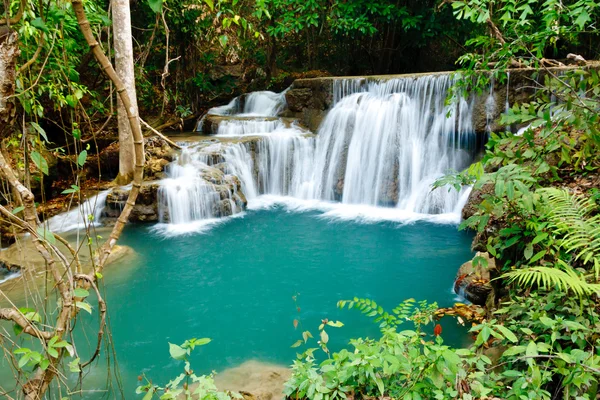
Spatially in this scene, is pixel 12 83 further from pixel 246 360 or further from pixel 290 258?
pixel 290 258

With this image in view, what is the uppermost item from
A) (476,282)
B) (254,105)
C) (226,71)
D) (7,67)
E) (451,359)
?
(226,71)

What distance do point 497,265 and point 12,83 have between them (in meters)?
3.70

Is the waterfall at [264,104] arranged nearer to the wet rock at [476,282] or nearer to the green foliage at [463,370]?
the wet rock at [476,282]

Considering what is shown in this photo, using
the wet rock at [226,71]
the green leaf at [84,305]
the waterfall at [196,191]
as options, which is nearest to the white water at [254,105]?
the wet rock at [226,71]

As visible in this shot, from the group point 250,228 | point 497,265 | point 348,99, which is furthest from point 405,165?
point 497,265

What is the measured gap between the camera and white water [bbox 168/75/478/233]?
9055mm

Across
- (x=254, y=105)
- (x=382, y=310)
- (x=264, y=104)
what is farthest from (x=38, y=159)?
(x=254, y=105)

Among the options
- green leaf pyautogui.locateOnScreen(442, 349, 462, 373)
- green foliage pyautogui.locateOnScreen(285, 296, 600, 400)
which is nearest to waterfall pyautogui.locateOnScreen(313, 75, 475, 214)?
green foliage pyautogui.locateOnScreen(285, 296, 600, 400)

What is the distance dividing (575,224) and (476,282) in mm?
2207

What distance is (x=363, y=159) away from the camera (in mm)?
10195

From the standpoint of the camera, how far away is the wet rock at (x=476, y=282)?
473 cm

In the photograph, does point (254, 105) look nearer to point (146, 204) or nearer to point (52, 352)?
point (146, 204)

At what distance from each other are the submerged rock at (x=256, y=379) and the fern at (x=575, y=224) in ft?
8.25

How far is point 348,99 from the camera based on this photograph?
35.8ft
